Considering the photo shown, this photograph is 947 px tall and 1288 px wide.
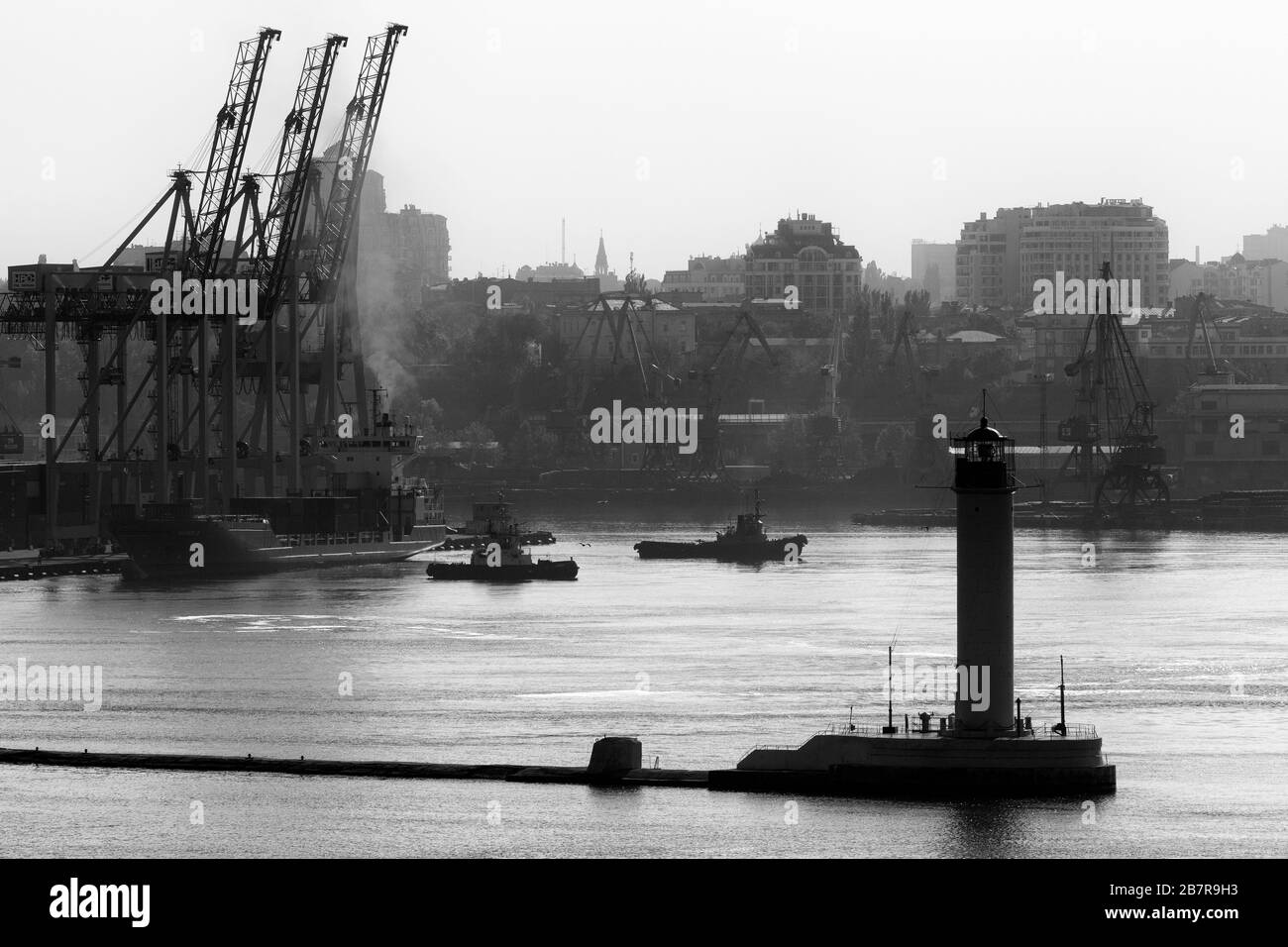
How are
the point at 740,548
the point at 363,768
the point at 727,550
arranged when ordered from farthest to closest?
the point at 727,550, the point at 740,548, the point at 363,768

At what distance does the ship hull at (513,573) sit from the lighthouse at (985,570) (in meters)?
46.3

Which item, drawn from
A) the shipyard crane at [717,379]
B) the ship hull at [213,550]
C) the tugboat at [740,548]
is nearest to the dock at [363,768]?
the ship hull at [213,550]

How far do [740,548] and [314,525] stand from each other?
15.7 meters

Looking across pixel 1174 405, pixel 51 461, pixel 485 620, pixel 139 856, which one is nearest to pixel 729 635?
pixel 485 620

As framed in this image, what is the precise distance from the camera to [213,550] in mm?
87562

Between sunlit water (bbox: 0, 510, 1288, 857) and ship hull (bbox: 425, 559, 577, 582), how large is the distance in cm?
145

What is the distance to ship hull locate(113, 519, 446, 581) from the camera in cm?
8556

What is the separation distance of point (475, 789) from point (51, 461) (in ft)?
182

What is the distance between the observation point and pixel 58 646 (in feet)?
191

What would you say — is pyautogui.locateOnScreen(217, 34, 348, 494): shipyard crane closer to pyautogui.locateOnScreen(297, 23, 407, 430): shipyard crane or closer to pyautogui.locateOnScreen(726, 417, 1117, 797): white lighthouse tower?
pyautogui.locateOnScreen(297, 23, 407, 430): shipyard crane

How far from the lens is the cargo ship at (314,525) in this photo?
282 feet

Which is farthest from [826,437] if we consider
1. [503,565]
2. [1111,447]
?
[503,565]

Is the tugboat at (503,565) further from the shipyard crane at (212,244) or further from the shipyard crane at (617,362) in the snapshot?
the shipyard crane at (617,362)

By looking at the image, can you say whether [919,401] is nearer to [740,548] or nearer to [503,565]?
[740,548]
